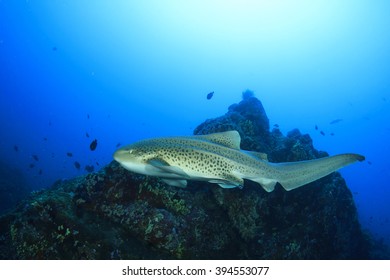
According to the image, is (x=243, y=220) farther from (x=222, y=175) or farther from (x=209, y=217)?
(x=222, y=175)

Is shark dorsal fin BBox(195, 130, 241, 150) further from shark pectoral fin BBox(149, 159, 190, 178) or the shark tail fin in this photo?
shark pectoral fin BBox(149, 159, 190, 178)

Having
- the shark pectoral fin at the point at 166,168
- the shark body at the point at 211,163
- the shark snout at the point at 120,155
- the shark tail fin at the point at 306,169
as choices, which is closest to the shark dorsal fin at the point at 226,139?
the shark body at the point at 211,163

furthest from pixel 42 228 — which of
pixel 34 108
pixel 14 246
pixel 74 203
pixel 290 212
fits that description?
pixel 34 108

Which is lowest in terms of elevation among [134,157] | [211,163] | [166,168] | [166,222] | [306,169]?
[166,222]

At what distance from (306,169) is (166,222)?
3024 millimetres

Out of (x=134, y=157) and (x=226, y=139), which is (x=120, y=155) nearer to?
(x=134, y=157)

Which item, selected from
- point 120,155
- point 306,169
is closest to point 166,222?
point 120,155

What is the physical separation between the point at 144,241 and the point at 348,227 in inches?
282

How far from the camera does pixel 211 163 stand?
4.80 m

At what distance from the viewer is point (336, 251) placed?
7879mm

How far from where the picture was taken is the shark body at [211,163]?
4.64 meters

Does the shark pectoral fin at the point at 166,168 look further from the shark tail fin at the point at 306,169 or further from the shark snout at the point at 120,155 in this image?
the shark tail fin at the point at 306,169

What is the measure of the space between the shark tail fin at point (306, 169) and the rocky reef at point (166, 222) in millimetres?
1624

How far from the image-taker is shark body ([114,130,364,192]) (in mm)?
4645
